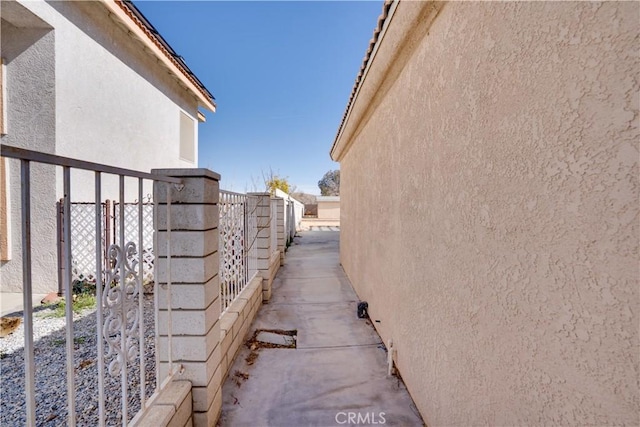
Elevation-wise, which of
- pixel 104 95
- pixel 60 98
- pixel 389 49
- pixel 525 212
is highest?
pixel 104 95

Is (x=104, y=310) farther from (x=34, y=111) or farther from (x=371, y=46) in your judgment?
(x=34, y=111)

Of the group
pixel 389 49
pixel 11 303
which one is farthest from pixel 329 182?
pixel 389 49

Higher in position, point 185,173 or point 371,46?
point 371,46

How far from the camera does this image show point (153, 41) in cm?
796

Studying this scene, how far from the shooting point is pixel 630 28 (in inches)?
34.5

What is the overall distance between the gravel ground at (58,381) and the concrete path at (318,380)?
0.98 meters

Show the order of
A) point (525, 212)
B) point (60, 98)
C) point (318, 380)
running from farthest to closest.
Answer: point (60, 98) < point (318, 380) < point (525, 212)

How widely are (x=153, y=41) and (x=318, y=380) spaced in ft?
31.3

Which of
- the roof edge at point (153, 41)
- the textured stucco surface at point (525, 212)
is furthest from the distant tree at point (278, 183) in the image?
the textured stucco surface at point (525, 212)

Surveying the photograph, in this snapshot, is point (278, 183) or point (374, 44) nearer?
point (374, 44)

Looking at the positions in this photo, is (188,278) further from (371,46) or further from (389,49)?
(371,46)

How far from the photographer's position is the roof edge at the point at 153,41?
6.62m

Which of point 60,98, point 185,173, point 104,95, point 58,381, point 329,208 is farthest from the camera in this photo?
point 329,208
